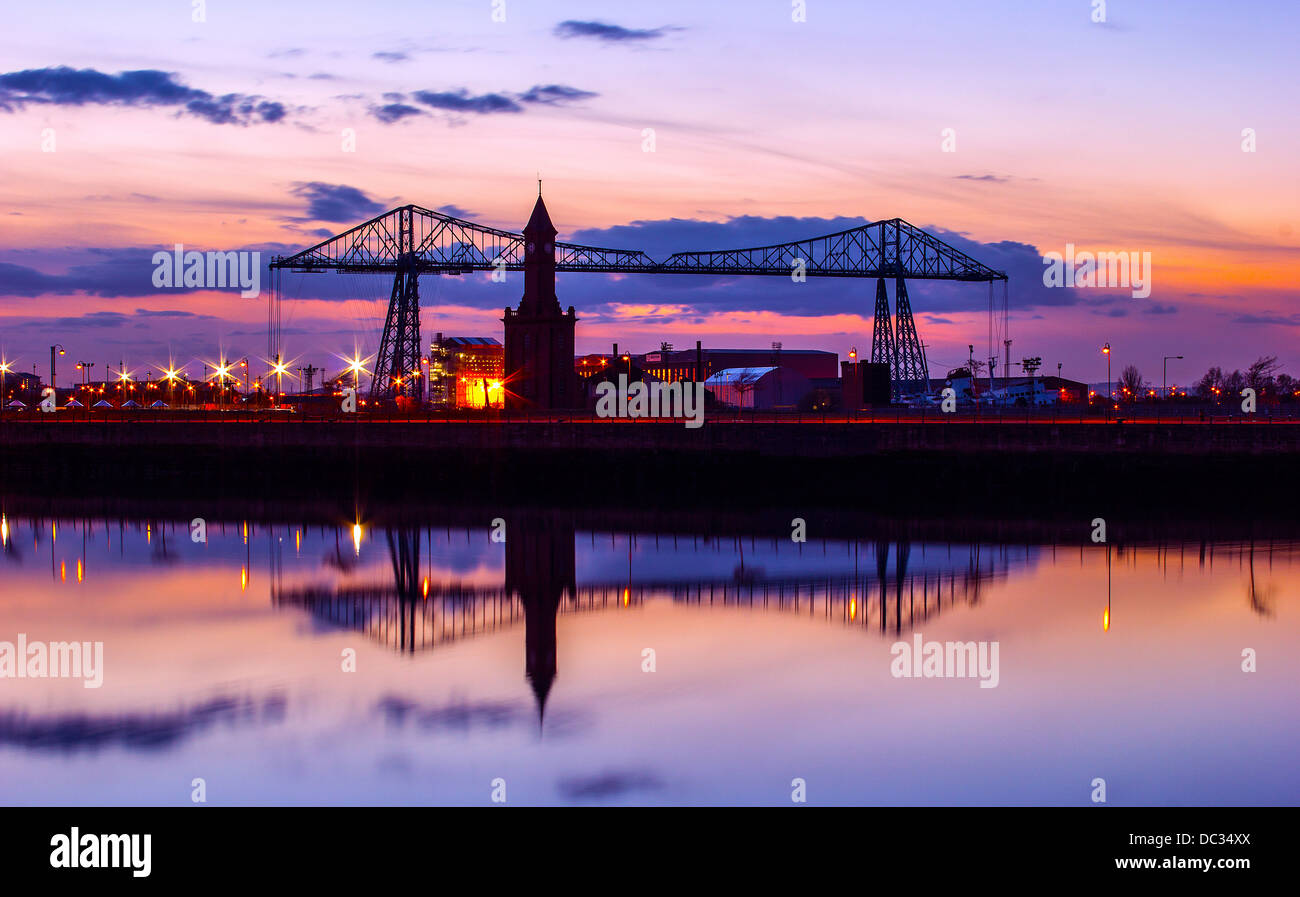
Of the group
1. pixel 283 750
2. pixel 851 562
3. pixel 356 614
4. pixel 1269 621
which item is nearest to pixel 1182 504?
pixel 851 562

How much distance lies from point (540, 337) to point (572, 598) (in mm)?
70081

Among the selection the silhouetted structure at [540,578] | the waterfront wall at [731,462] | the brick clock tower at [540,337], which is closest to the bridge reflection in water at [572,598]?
the silhouetted structure at [540,578]

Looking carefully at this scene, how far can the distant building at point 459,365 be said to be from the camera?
4702 inches

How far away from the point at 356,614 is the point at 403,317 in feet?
272

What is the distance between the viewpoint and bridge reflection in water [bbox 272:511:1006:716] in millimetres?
26297

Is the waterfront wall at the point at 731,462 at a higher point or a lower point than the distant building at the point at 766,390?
lower

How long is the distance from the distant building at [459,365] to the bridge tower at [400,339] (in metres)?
5.16

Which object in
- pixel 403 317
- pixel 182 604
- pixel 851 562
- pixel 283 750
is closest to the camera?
pixel 283 750

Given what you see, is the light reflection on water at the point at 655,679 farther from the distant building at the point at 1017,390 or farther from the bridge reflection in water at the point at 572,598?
the distant building at the point at 1017,390

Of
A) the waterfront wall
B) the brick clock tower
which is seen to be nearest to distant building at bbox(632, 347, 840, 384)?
the brick clock tower

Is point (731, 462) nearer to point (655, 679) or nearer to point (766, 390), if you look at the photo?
point (655, 679)
